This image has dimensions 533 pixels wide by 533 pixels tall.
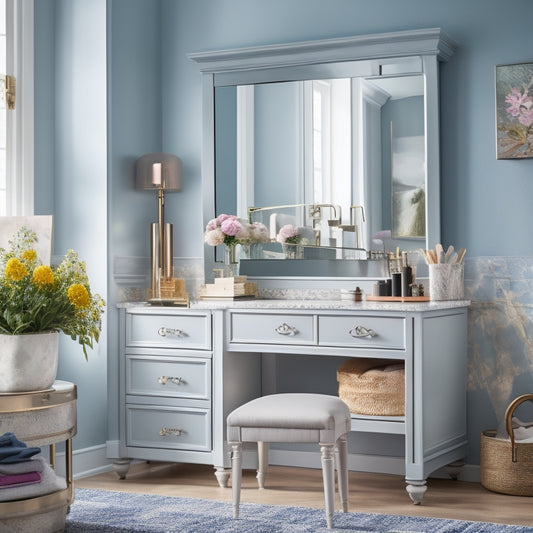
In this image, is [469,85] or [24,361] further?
[469,85]

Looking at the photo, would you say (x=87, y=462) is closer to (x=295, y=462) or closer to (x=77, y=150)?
(x=295, y=462)

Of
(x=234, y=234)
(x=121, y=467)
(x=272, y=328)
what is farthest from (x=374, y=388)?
(x=121, y=467)

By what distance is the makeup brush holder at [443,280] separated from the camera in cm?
388

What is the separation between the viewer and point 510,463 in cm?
371

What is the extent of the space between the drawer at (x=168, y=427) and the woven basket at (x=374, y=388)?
619 millimetres

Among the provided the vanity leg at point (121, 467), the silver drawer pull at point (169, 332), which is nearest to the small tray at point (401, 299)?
the silver drawer pull at point (169, 332)

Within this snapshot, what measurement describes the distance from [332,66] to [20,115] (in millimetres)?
1427

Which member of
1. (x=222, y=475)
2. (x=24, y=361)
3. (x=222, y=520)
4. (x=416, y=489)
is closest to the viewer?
(x=24, y=361)

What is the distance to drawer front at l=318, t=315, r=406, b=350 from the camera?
11.8 feet

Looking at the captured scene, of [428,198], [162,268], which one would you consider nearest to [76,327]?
[162,268]

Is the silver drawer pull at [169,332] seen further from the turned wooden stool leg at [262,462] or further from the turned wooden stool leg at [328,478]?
the turned wooden stool leg at [328,478]

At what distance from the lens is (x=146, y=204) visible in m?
4.54

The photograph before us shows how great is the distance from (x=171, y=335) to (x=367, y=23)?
5.46 ft

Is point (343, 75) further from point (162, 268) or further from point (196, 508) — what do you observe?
point (196, 508)
